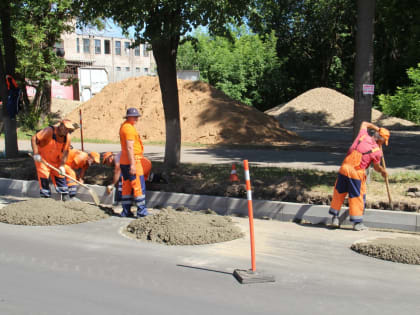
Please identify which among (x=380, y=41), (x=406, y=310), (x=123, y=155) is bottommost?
(x=406, y=310)

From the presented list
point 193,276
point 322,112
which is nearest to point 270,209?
point 193,276

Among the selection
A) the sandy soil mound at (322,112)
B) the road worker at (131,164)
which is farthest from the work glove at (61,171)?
the sandy soil mound at (322,112)

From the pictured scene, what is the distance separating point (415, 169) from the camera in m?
11.8

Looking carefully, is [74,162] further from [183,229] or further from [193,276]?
[193,276]

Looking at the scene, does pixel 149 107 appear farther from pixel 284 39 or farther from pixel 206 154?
pixel 284 39

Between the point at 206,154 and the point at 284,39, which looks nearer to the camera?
the point at 206,154

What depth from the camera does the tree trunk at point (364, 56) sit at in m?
8.75

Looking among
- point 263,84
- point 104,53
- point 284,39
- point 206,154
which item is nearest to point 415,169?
point 206,154

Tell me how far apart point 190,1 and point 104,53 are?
2224 inches

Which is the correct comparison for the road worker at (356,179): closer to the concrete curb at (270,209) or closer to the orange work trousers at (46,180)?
the concrete curb at (270,209)

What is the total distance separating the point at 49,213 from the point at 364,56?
635 centimetres

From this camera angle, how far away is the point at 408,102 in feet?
101

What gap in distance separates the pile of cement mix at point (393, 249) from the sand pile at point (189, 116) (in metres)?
13.9

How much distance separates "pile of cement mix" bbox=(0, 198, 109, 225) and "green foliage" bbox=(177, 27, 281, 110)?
1149 inches
